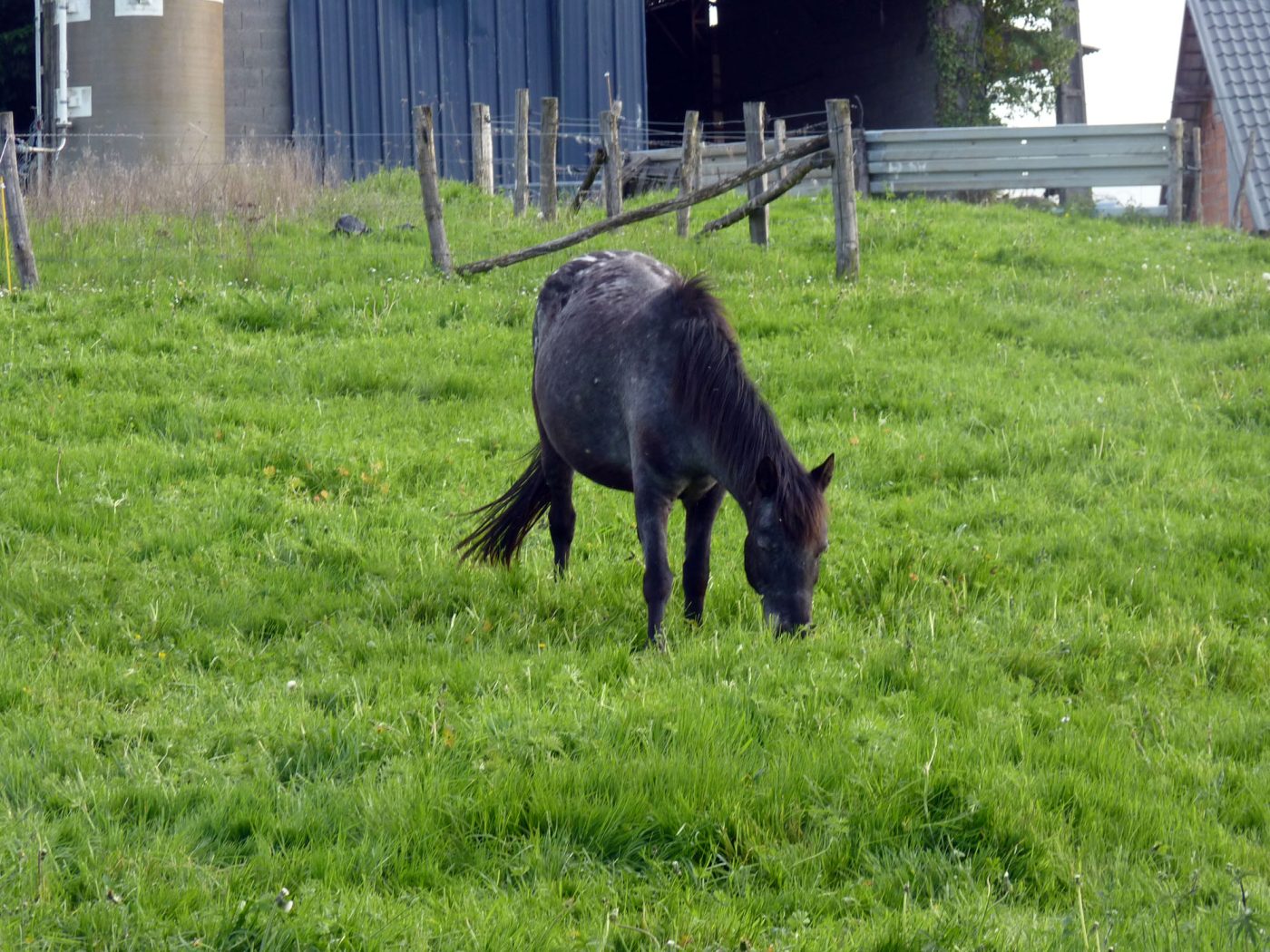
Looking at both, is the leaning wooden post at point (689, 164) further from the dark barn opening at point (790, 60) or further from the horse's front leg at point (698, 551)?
the dark barn opening at point (790, 60)

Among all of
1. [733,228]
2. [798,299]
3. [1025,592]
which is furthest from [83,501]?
[733,228]

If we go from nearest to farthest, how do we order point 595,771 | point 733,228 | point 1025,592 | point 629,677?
point 595,771, point 629,677, point 1025,592, point 733,228

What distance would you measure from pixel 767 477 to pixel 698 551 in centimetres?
83

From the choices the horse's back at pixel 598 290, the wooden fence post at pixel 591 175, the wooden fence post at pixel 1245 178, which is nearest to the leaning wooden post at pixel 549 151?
the wooden fence post at pixel 591 175

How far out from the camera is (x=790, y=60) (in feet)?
115

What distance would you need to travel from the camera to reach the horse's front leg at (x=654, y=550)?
5723mm

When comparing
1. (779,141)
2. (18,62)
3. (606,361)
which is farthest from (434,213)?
(18,62)

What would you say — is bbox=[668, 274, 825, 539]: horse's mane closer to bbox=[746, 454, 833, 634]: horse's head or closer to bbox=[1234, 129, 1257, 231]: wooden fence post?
bbox=[746, 454, 833, 634]: horse's head

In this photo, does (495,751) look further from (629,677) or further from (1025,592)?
(1025,592)

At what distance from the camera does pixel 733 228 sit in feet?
51.2

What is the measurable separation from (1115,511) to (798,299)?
4.84 metres

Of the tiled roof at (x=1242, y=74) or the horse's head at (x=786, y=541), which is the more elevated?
the tiled roof at (x=1242, y=74)

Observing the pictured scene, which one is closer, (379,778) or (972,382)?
(379,778)

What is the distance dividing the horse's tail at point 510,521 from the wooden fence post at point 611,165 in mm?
9228
